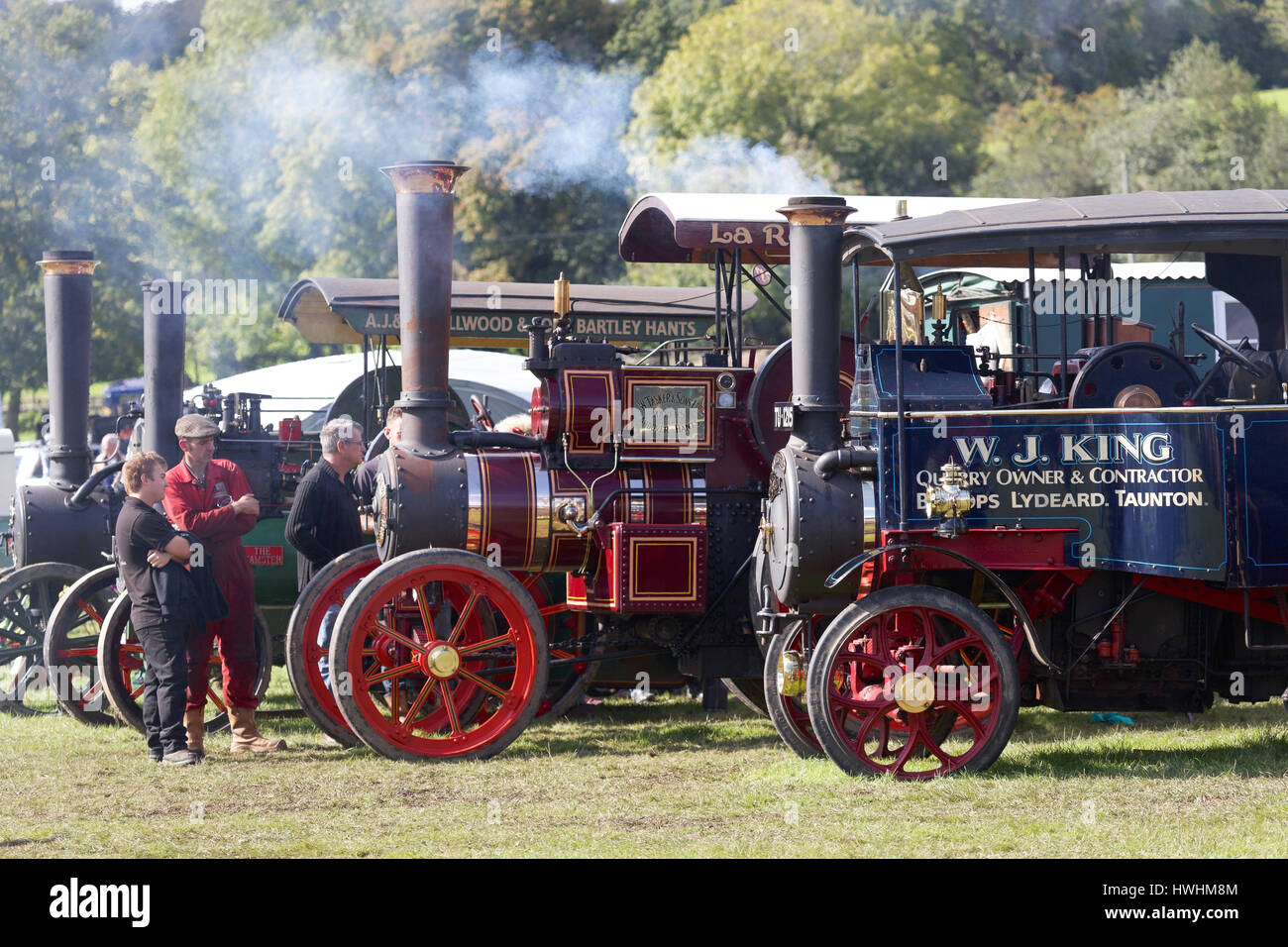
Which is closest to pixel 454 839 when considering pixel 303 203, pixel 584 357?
pixel 584 357

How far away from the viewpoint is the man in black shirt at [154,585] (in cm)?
743

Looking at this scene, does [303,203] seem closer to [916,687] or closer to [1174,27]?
[916,687]

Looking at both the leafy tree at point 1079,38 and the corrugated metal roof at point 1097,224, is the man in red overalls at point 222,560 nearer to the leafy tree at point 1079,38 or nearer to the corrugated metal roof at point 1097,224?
the corrugated metal roof at point 1097,224

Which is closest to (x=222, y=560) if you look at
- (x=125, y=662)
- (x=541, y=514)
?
(x=125, y=662)

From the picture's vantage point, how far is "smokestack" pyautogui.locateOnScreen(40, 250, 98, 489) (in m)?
9.73

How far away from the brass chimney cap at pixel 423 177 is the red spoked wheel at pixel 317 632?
1568 millimetres

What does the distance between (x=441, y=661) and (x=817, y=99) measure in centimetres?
2812

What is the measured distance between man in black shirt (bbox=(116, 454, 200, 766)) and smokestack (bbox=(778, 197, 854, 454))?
2.75m

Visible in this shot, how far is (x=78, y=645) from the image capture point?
885 cm

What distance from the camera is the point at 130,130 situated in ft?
106

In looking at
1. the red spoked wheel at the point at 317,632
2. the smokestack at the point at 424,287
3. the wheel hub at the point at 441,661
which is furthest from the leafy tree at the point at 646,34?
the wheel hub at the point at 441,661

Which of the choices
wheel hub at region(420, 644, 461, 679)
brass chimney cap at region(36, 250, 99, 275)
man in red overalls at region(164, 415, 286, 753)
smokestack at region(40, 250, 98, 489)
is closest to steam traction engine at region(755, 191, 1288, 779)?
wheel hub at region(420, 644, 461, 679)

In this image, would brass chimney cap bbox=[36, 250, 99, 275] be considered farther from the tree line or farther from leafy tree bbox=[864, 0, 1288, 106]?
leafy tree bbox=[864, 0, 1288, 106]

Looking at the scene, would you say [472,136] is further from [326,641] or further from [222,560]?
[326,641]
